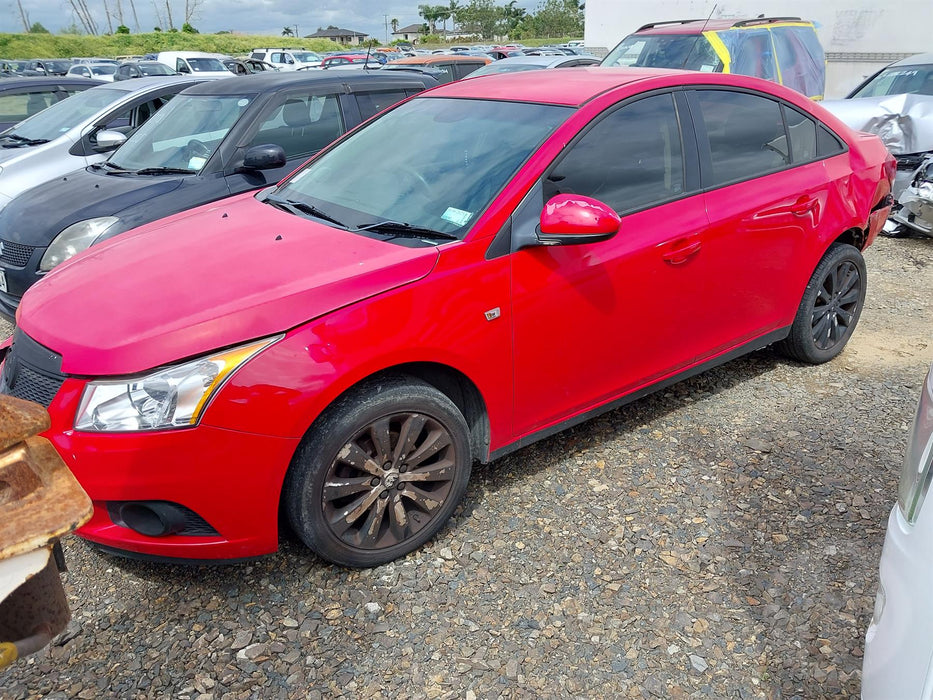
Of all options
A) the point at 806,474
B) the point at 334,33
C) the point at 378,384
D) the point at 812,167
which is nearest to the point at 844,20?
the point at 812,167

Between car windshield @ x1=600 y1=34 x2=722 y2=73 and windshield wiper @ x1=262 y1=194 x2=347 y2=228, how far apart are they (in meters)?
6.24

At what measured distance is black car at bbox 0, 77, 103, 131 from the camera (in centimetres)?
922

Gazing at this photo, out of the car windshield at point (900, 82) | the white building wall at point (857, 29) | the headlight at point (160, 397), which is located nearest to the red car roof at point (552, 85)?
the headlight at point (160, 397)

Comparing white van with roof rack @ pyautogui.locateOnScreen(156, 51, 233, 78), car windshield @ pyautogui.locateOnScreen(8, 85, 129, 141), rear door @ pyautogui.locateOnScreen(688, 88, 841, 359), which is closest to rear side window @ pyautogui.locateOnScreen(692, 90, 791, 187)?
rear door @ pyautogui.locateOnScreen(688, 88, 841, 359)

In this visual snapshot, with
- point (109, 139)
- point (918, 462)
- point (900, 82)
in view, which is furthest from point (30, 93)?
point (918, 462)

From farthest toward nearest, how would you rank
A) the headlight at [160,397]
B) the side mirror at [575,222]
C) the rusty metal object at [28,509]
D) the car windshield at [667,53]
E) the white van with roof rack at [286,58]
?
1. the white van with roof rack at [286,58]
2. the car windshield at [667,53]
3. the side mirror at [575,222]
4. the headlight at [160,397]
5. the rusty metal object at [28,509]

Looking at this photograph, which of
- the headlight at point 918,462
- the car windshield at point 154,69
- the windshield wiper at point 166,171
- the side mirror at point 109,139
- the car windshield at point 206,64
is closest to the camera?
the headlight at point 918,462

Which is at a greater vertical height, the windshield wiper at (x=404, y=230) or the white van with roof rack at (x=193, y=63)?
the windshield wiper at (x=404, y=230)

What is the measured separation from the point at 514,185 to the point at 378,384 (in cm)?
94

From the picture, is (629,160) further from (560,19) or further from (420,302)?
(560,19)

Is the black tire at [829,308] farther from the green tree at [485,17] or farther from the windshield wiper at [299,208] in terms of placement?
the green tree at [485,17]

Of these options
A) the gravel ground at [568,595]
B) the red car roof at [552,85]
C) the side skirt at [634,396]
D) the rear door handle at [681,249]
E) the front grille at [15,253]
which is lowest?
the gravel ground at [568,595]

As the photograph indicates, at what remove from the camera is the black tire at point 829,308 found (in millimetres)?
4102

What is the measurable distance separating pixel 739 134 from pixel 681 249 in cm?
79
